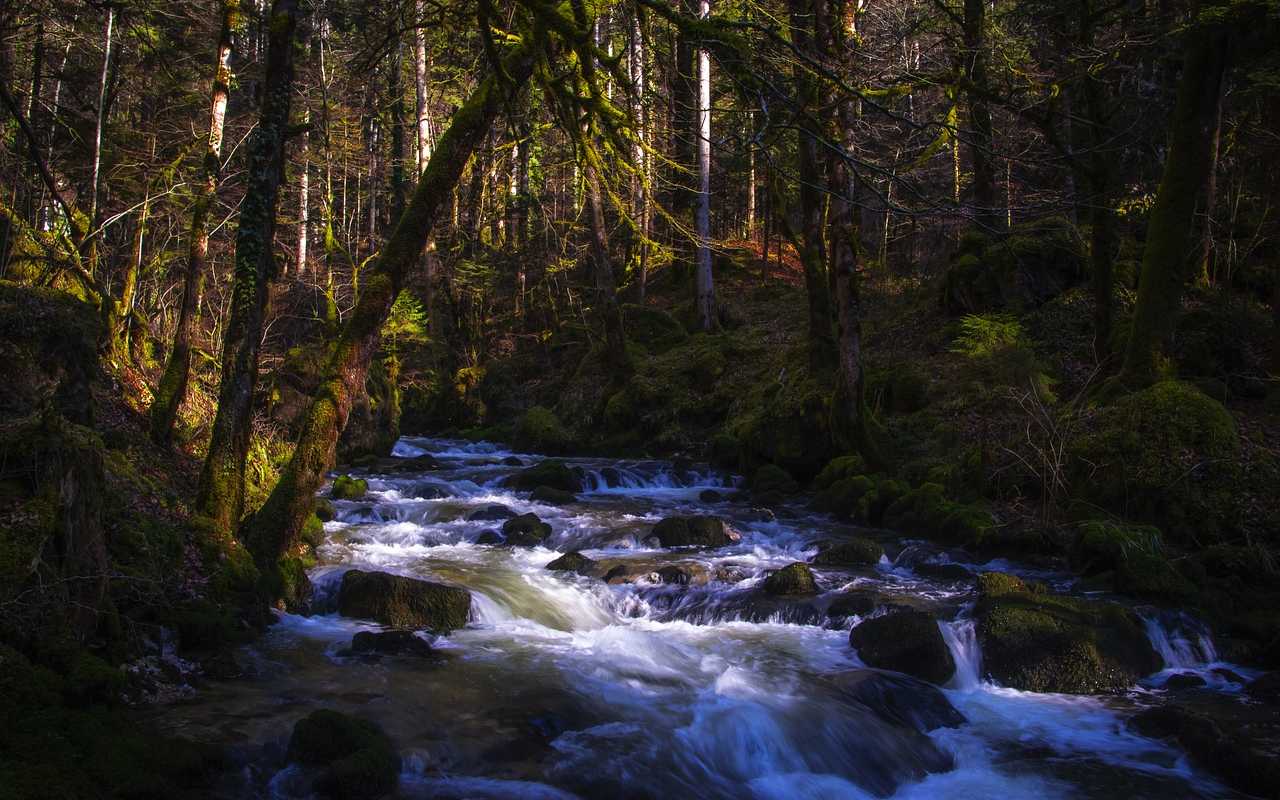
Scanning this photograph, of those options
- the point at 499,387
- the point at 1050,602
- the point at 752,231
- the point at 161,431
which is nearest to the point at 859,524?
the point at 1050,602

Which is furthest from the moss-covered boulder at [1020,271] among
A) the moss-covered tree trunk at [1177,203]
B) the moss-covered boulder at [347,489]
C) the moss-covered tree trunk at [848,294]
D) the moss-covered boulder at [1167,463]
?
the moss-covered boulder at [347,489]

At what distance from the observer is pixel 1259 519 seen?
30.2 ft

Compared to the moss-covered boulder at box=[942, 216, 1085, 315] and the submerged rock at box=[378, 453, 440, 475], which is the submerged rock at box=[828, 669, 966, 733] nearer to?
the moss-covered boulder at box=[942, 216, 1085, 315]

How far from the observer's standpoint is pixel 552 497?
15133 mm

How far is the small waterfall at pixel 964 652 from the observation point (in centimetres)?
742

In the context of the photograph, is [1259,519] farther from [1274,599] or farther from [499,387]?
[499,387]

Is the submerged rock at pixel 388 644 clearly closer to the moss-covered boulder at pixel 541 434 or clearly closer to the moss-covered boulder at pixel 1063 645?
the moss-covered boulder at pixel 1063 645

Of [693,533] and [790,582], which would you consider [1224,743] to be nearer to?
[790,582]

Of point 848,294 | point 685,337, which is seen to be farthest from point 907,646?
point 685,337

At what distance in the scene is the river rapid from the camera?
5.60 meters

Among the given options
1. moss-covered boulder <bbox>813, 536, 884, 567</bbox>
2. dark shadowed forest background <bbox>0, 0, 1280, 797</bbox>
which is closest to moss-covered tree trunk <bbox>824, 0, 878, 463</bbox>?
dark shadowed forest background <bbox>0, 0, 1280, 797</bbox>

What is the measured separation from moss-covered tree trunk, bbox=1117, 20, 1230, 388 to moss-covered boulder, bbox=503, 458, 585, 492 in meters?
9.42

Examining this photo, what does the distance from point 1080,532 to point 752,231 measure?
2495 centimetres

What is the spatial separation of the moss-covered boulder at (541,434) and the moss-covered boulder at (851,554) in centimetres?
1173
